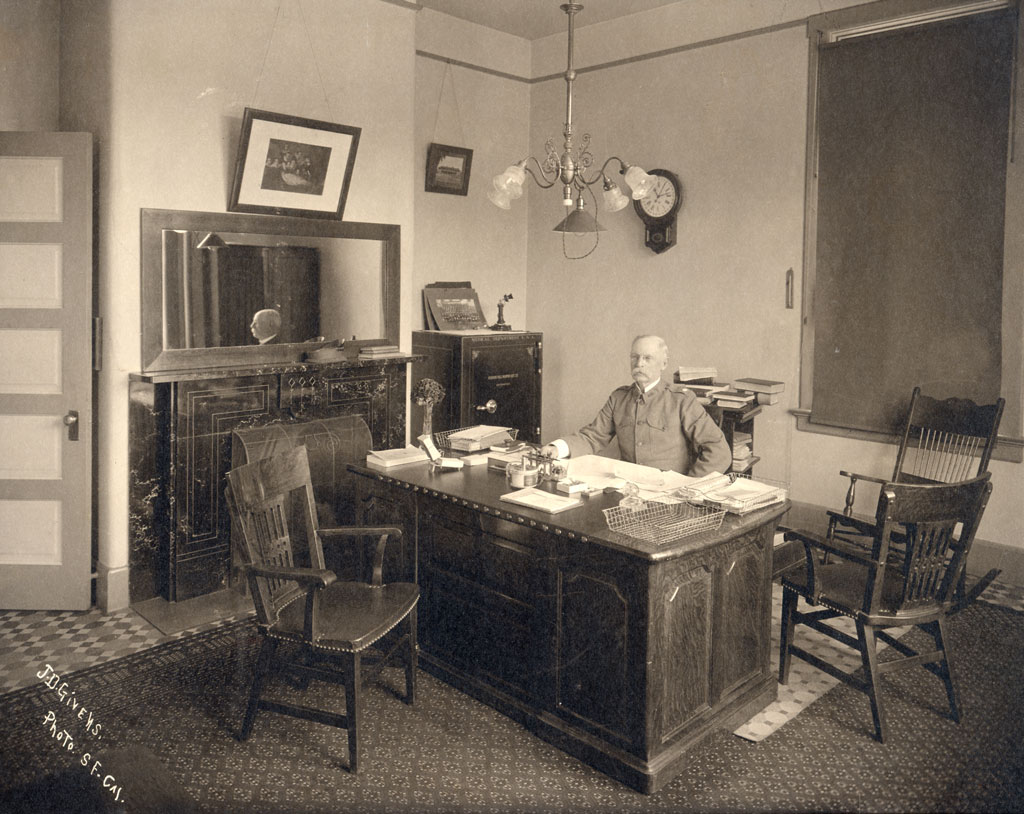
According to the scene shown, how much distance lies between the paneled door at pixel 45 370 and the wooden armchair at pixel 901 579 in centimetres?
346

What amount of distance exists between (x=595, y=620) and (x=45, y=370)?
10.1ft

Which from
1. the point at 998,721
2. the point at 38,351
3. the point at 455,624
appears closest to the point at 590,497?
the point at 455,624

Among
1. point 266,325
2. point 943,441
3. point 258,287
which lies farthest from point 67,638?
point 943,441

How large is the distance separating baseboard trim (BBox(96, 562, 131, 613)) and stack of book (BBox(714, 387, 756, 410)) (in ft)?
11.5

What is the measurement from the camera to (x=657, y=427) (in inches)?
169

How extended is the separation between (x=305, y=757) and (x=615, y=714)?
1.11m

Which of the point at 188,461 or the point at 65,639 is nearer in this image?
the point at 65,639

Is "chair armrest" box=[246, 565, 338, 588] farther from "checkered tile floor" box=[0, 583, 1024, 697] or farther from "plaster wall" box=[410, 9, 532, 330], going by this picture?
"plaster wall" box=[410, 9, 532, 330]

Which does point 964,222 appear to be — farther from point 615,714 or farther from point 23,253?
point 23,253

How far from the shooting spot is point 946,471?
4.79 metres

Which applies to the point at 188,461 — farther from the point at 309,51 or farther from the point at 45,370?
the point at 309,51

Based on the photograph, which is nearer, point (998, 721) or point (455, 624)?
point (998, 721)

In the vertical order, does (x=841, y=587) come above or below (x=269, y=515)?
below

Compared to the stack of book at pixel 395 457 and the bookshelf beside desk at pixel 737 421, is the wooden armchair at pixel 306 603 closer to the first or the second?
the stack of book at pixel 395 457
